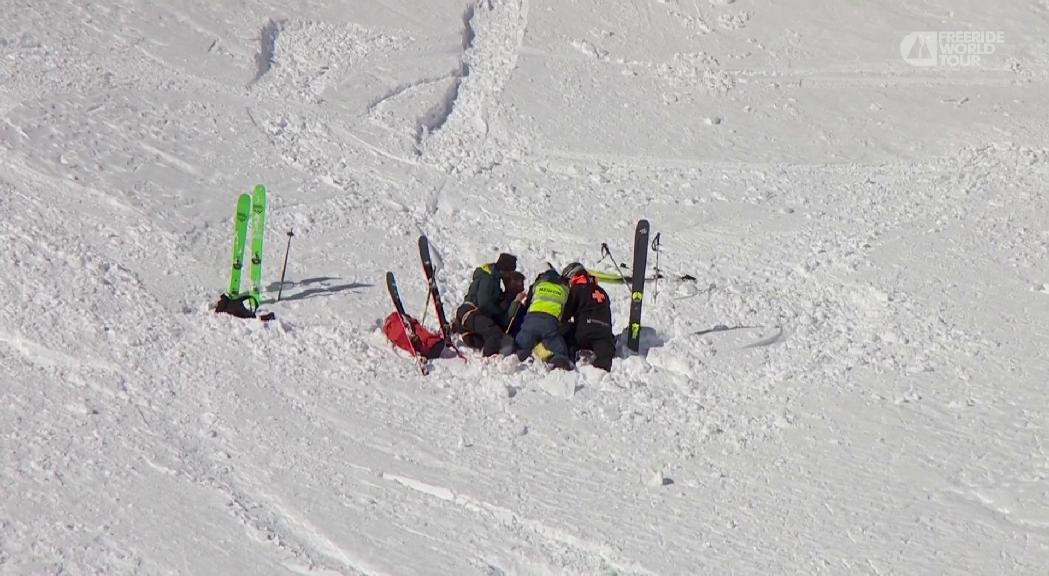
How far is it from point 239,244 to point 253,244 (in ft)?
0.81

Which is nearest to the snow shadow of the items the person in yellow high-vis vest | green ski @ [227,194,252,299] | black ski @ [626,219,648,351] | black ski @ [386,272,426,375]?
green ski @ [227,194,252,299]

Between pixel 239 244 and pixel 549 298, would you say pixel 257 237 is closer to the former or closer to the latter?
pixel 239 244

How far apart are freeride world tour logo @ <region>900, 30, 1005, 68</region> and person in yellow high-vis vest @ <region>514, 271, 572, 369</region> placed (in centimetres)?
1078

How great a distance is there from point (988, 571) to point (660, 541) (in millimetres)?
2127

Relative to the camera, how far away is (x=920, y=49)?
19.8 metres

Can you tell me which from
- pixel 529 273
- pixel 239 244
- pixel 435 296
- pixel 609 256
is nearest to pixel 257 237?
pixel 239 244

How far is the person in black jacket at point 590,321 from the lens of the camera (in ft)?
35.5

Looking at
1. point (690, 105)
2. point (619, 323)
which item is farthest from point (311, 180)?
point (690, 105)

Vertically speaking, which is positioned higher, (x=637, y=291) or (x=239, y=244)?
(x=239, y=244)

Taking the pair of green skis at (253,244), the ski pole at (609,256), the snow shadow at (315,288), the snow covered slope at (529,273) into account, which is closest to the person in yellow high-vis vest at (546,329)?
the snow covered slope at (529,273)

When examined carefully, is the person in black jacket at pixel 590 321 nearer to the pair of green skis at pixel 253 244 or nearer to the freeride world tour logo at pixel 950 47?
the pair of green skis at pixel 253 244

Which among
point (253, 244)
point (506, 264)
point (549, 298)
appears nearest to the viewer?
point (549, 298)

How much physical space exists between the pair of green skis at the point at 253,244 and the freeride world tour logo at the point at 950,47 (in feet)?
38.1

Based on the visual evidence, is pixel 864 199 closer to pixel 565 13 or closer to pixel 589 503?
pixel 565 13
